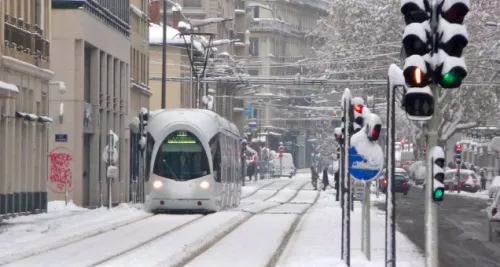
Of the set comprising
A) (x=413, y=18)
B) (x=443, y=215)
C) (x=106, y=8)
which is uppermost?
(x=106, y=8)

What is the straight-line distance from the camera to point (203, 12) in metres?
122

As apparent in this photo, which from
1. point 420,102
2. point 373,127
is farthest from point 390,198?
point 373,127

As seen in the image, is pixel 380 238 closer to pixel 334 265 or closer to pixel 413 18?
pixel 334 265

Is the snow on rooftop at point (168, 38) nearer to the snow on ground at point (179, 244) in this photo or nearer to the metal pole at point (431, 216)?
the snow on ground at point (179, 244)

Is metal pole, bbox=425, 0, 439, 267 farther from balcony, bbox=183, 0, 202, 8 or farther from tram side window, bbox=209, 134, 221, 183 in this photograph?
balcony, bbox=183, 0, 202, 8

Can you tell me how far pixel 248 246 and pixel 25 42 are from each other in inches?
785

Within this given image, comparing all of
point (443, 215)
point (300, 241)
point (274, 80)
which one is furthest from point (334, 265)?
point (274, 80)

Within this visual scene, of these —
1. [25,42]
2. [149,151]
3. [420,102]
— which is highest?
[25,42]

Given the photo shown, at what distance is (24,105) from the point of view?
4844 cm

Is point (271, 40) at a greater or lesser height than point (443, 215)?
greater

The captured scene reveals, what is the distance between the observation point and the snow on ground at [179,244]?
84.0 ft

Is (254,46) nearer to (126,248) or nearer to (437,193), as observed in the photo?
(126,248)

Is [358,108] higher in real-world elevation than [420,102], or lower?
higher

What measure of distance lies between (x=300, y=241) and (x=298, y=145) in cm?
14423
